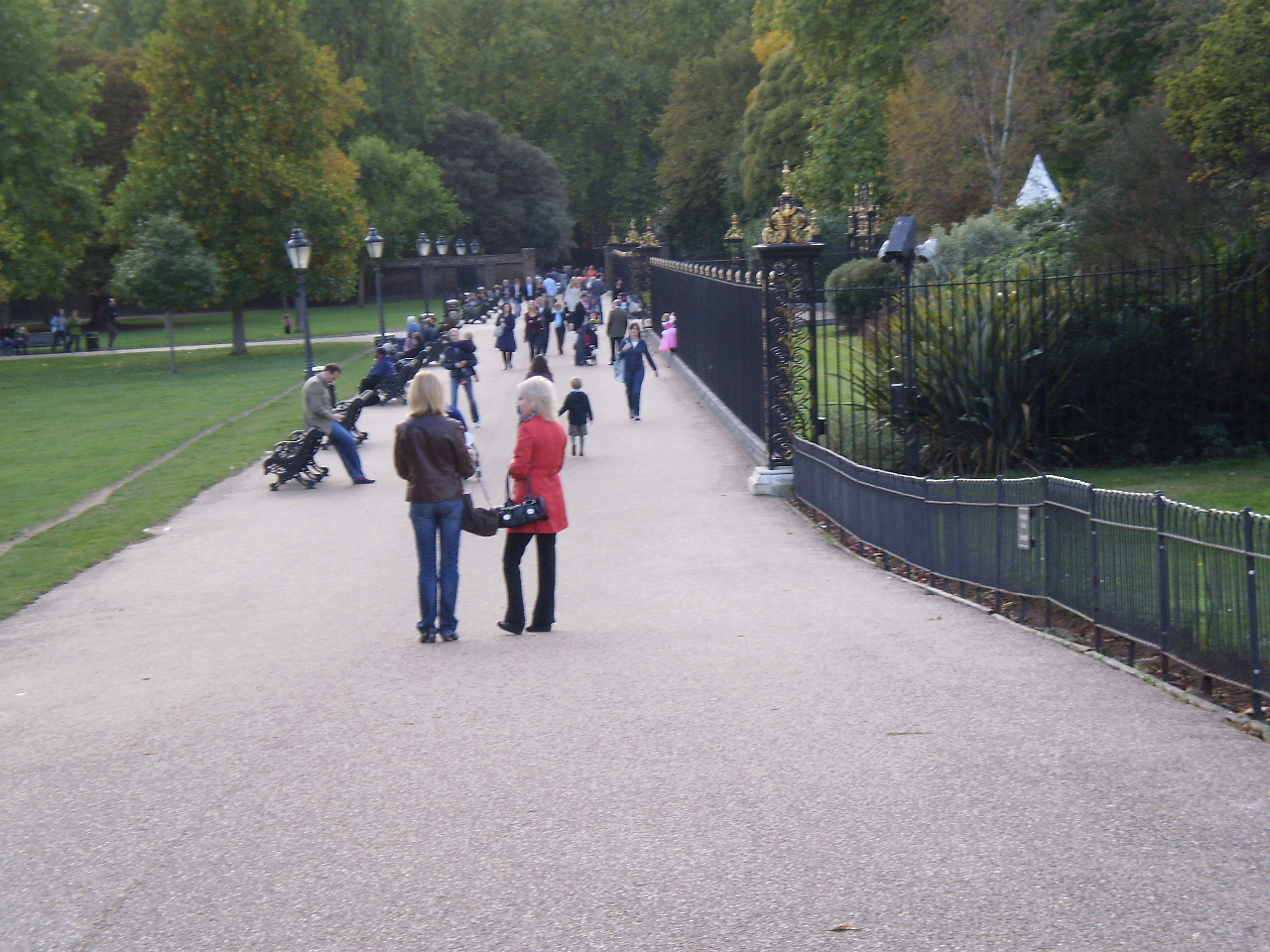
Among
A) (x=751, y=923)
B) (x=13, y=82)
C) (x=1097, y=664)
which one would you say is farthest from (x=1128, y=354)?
(x=13, y=82)

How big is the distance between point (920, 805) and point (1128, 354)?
11992mm

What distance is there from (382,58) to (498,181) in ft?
37.7

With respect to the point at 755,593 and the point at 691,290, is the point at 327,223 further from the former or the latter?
the point at 755,593

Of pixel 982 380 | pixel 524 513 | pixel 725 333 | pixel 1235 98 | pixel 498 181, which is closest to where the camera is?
pixel 524 513

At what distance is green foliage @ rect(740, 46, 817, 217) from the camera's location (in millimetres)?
54688

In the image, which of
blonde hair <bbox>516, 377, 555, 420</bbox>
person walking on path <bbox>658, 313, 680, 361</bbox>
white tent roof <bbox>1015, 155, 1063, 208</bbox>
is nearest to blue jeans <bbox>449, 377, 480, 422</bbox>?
person walking on path <bbox>658, 313, 680, 361</bbox>

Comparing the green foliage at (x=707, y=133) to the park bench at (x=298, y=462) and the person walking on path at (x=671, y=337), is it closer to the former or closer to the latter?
the person walking on path at (x=671, y=337)

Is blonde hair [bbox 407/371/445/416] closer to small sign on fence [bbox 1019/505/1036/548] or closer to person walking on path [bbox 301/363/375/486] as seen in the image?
small sign on fence [bbox 1019/505/1036/548]

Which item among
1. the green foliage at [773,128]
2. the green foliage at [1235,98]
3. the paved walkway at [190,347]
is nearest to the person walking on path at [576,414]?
the green foliage at [1235,98]

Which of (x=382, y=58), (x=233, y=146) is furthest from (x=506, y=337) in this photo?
(x=382, y=58)

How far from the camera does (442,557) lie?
8766 millimetres

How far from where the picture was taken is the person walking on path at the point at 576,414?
18.8 m

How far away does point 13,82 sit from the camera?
42656 mm

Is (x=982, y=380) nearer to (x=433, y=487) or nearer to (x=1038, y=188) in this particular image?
(x=433, y=487)
